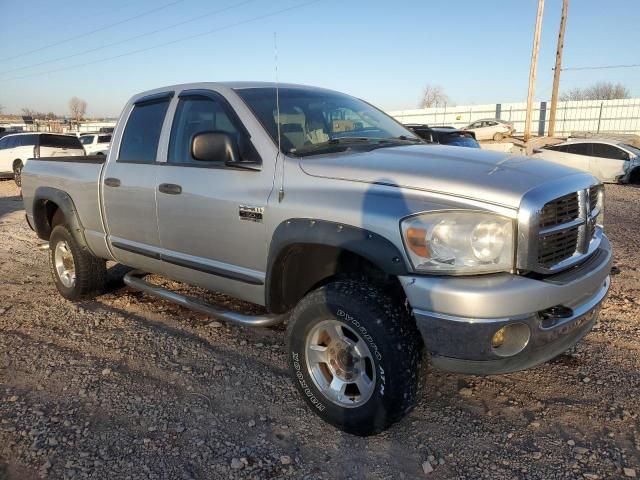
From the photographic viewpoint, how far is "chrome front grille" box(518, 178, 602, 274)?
243cm

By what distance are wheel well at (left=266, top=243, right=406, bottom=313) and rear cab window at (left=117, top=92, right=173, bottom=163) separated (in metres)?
1.62

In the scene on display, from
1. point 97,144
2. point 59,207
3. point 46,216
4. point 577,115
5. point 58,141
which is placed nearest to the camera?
point 59,207

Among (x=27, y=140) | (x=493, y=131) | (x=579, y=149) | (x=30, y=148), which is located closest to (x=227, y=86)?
(x=579, y=149)

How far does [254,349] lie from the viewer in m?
4.09

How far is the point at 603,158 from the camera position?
15492 mm

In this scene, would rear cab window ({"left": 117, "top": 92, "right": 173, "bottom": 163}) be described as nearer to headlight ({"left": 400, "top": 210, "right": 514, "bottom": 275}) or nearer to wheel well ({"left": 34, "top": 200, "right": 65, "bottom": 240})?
wheel well ({"left": 34, "top": 200, "right": 65, "bottom": 240})

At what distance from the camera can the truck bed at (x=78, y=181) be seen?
4.64 m

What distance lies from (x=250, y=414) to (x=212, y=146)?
165cm

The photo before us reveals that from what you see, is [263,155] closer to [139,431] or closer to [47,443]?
[139,431]

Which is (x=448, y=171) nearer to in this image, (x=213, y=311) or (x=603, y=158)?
(x=213, y=311)

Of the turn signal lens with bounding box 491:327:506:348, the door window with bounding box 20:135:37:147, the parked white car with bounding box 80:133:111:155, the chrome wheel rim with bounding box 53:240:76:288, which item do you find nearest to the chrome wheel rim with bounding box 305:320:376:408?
the turn signal lens with bounding box 491:327:506:348

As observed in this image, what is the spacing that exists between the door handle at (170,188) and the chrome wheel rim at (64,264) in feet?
6.71

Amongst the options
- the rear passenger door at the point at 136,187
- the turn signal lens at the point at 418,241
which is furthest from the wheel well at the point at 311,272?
the rear passenger door at the point at 136,187

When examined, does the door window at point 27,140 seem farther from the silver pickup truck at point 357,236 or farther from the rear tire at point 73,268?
the silver pickup truck at point 357,236
